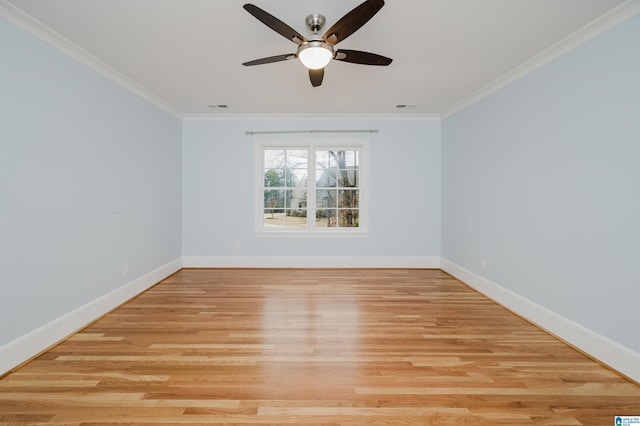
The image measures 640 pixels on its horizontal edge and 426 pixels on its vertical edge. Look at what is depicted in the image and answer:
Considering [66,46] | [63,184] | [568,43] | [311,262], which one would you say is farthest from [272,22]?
[311,262]

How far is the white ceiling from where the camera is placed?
2021 mm

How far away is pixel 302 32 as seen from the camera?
232 centimetres

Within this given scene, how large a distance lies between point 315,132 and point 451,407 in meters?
4.05

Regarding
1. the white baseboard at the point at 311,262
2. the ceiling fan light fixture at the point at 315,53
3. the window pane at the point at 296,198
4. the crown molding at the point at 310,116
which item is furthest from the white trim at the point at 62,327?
the ceiling fan light fixture at the point at 315,53

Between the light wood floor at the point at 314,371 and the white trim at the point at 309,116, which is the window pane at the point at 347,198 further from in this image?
the light wood floor at the point at 314,371

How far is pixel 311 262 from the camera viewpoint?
4.86m

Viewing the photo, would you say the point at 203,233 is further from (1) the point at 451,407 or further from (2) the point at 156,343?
(1) the point at 451,407

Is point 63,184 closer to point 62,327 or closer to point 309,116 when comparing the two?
point 62,327

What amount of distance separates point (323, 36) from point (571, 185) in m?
2.37

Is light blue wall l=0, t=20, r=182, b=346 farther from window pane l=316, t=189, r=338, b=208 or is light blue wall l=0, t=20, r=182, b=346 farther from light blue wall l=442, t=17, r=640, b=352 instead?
light blue wall l=442, t=17, r=640, b=352

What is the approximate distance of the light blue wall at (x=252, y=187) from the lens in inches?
189

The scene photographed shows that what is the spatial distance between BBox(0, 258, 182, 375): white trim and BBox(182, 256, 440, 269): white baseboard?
1.10 m

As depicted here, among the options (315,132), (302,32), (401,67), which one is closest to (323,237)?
(315,132)

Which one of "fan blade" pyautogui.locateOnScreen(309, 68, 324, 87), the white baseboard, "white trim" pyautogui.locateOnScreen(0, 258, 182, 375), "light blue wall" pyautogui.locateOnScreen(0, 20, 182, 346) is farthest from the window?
"fan blade" pyautogui.locateOnScreen(309, 68, 324, 87)
